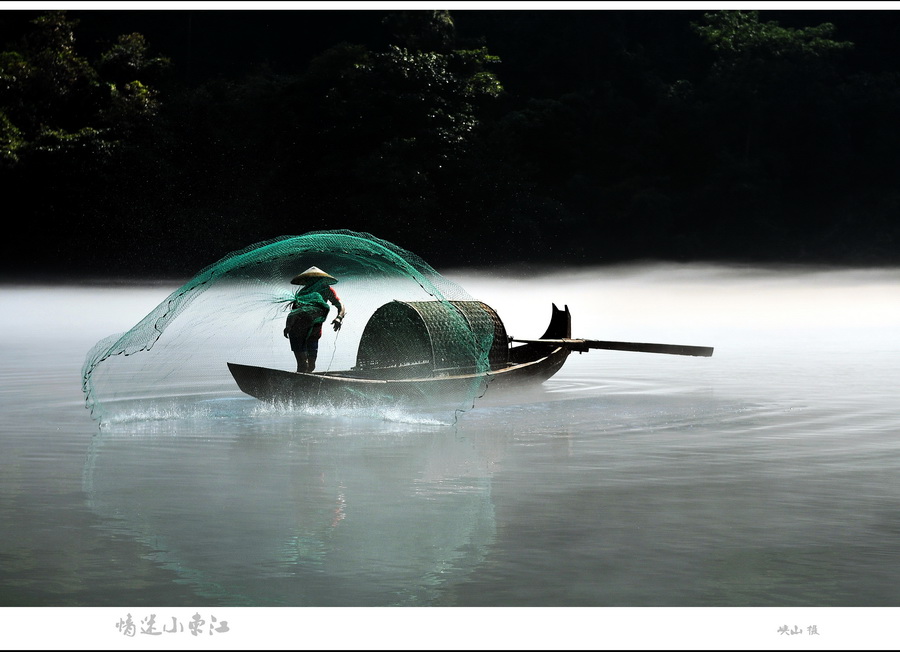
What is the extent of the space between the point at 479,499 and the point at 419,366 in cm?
463

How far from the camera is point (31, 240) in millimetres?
30312

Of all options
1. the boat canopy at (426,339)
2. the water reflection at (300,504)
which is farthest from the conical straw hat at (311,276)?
the water reflection at (300,504)

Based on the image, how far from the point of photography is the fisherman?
10133 millimetres

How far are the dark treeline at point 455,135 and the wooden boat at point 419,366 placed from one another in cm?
1734

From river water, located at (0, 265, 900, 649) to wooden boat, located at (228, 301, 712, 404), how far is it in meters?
0.22

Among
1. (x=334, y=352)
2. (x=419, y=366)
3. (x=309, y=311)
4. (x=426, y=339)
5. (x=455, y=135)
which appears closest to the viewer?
(x=309, y=311)

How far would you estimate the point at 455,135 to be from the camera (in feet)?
97.3

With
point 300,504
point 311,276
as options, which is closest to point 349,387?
point 311,276

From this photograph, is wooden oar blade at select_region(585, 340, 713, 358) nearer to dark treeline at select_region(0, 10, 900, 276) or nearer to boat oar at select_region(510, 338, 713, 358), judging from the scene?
boat oar at select_region(510, 338, 713, 358)

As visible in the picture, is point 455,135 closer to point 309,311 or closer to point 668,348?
point 668,348

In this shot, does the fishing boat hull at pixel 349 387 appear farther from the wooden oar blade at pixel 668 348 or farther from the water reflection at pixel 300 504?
the wooden oar blade at pixel 668 348

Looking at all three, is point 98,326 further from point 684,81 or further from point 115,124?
point 684,81

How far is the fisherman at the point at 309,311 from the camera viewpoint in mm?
10133

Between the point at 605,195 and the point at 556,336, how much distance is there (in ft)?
65.9
